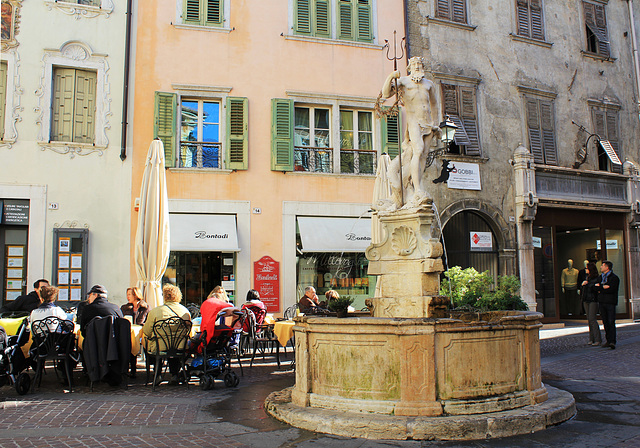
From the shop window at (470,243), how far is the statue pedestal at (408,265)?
9596 millimetres

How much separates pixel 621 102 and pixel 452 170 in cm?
765

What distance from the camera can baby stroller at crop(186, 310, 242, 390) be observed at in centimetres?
766

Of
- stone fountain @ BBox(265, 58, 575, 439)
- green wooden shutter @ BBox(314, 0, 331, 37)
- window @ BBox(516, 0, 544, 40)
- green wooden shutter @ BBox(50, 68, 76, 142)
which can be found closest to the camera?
stone fountain @ BBox(265, 58, 575, 439)

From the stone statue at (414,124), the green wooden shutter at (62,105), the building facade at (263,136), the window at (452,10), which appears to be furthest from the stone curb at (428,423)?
the window at (452,10)

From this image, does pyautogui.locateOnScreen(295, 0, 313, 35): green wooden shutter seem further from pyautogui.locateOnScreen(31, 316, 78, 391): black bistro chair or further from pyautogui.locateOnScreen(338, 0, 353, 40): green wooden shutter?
pyautogui.locateOnScreen(31, 316, 78, 391): black bistro chair

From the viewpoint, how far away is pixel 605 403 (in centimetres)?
626

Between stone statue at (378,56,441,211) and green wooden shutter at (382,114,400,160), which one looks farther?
green wooden shutter at (382,114,400,160)

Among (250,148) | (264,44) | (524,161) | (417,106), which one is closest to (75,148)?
(250,148)

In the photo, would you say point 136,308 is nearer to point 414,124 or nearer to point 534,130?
point 414,124

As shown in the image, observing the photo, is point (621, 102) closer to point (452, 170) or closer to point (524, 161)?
point (524, 161)

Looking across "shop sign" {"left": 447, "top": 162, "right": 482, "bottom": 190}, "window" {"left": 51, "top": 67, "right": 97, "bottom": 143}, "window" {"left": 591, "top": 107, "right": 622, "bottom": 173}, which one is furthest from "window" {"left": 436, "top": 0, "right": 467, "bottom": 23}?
"window" {"left": 51, "top": 67, "right": 97, "bottom": 143}

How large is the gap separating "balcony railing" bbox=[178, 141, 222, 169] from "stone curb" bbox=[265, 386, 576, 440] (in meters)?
9.66

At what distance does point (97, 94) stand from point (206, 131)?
8.62ft

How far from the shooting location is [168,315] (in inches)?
300
